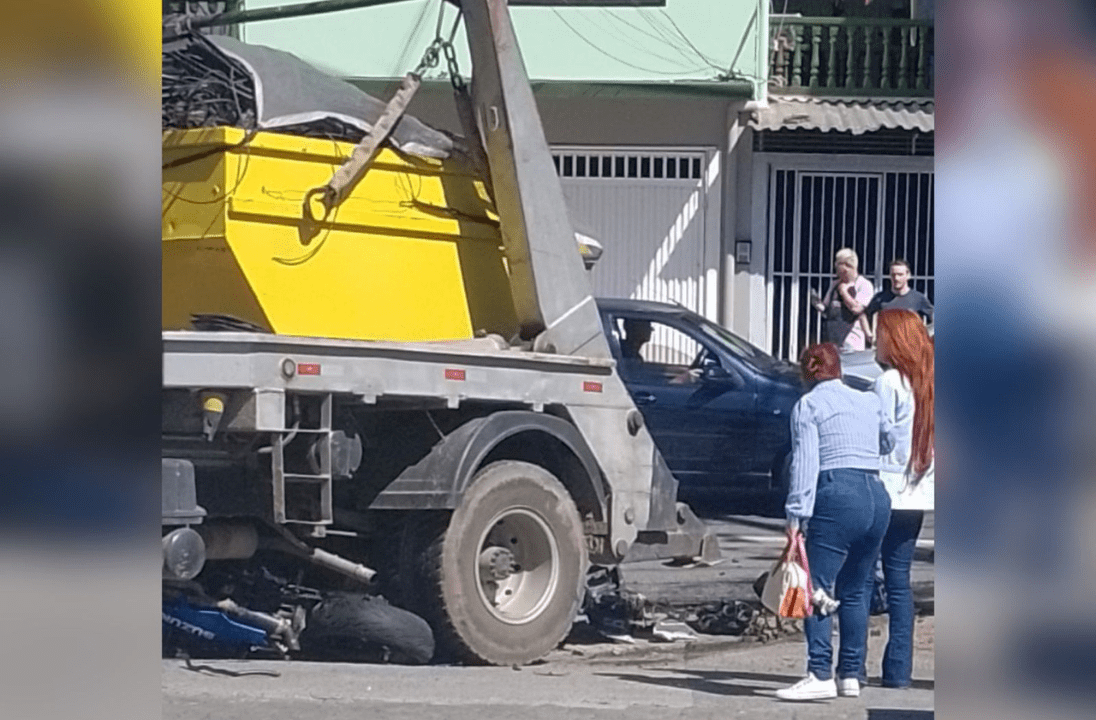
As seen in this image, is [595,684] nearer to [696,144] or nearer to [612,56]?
[696,144]

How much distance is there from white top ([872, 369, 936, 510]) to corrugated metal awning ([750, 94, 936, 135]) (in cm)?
115

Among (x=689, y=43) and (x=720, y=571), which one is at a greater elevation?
(x=689, y=43)

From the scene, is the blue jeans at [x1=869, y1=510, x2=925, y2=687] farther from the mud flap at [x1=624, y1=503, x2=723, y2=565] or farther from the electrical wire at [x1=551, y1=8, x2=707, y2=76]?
the electrical wire at [x1=551, y1=8, x2=707, y2=76]

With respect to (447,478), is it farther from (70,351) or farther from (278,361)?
(70,351)

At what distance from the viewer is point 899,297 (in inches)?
284

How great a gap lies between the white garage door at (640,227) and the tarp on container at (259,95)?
81 cm

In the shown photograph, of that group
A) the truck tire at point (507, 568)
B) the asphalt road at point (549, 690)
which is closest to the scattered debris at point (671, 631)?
the asphalt road at point (549, 690)

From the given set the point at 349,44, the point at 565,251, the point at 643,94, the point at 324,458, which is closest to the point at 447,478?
the point at 324,458

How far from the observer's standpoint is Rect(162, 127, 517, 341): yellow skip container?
672cm

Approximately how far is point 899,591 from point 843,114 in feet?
9.41

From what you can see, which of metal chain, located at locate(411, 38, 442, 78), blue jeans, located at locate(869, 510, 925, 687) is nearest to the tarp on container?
metal chain, located at locate(411, 38, 442, 78)

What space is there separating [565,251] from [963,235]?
94.5 inches

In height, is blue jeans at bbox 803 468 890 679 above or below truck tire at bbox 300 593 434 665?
above

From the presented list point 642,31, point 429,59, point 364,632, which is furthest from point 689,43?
point 364,632
